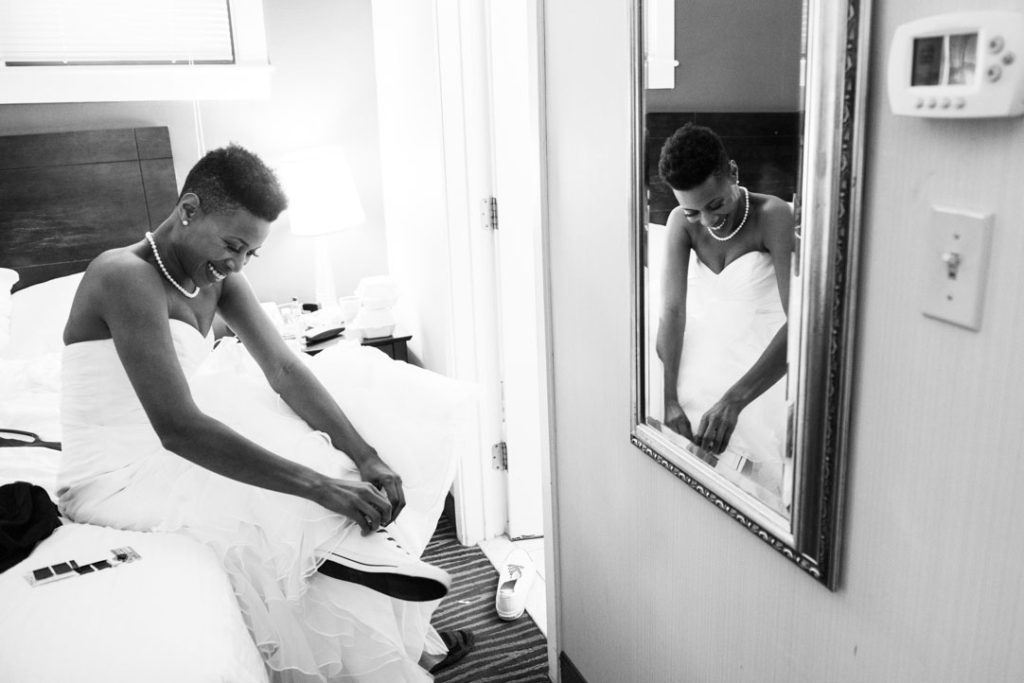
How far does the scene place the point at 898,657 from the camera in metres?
0.94

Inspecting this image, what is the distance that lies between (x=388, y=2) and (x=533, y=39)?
4.97 ft

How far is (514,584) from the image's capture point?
7.86 ft

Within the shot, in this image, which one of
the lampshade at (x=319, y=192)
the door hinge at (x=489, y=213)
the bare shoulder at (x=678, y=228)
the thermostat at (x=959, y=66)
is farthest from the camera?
the lampshade at (x=319, y=192)

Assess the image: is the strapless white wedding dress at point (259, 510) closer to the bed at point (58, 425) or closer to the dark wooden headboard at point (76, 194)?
the bed at point (58, 425)

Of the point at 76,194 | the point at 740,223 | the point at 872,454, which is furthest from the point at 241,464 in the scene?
the point at 76,194

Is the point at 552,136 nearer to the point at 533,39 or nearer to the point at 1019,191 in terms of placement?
the point at 533,39

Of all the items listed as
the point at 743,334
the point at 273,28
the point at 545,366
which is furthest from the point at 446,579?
the point at 273,28

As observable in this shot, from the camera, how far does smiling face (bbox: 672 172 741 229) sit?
110 cm

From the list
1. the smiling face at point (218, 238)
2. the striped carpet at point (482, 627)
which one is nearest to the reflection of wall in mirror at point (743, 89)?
the smiling face at point (218, 238)

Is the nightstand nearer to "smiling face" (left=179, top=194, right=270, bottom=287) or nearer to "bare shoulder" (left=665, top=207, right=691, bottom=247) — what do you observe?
"smiling face" (left=179, top=194, right=270, bottom=287)

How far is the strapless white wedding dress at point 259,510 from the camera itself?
1.58 meters

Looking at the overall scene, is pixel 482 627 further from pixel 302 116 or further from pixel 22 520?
pixel 302 116

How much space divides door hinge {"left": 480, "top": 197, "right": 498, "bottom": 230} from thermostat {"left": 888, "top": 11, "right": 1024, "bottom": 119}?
5.58 feet

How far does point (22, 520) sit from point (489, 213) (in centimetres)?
146
